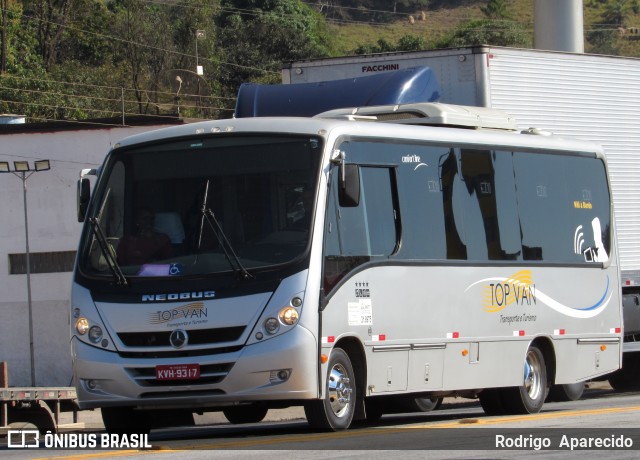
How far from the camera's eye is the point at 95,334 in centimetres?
1295

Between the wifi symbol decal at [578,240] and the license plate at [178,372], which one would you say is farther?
the wifi symbol decal at [578,240]

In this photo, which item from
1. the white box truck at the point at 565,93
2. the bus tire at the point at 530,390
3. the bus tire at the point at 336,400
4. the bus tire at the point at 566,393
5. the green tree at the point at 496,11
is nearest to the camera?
the bus tire at the point at 336,400

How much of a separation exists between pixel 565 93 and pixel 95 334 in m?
9.95

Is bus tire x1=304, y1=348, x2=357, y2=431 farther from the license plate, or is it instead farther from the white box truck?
the white box truck

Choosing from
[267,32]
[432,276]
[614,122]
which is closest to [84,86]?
[267,32]

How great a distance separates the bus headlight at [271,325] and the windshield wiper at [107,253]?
4.79 feet

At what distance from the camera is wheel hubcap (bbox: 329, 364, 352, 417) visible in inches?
512

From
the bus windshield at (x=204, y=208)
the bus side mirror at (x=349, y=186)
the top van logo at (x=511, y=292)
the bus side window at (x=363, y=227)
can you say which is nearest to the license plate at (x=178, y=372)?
the bus windshield at (x=204, y=208)

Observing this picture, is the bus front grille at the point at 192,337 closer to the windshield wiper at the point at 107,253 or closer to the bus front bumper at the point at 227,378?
the bus front bumper at the point at 227,378

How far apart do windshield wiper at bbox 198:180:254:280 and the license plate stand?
3.04ft

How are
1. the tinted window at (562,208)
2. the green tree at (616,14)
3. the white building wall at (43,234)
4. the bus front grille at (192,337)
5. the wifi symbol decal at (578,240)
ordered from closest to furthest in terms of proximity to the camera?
the bus front grille at (192,337) < the tinted window at (562,208) < the wifi symbol decal at (578,240) < the white building wall at (43,234) < the green tree at (616,14)

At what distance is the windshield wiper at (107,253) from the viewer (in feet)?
42.7

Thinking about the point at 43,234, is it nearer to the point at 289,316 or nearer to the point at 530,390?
the point at 530,390

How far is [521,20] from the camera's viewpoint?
134125mm
